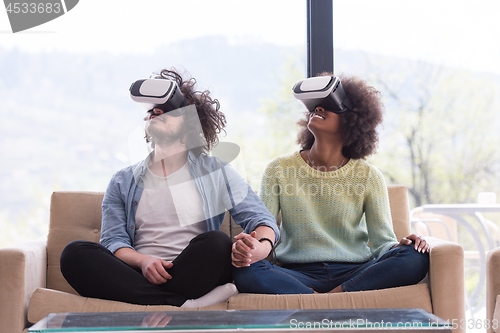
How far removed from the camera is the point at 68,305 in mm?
1099

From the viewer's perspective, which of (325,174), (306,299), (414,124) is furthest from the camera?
(414,124)

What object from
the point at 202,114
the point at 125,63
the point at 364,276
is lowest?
the point at 364,276

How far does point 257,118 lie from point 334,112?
58 cm

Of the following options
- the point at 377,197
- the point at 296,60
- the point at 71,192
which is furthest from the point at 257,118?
the point at 71,192

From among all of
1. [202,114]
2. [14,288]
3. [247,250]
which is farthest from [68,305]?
[202,114]

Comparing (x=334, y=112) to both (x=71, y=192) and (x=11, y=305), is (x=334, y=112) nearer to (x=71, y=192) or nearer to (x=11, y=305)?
(x=71, y=192)

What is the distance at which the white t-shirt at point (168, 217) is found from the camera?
1.31 m

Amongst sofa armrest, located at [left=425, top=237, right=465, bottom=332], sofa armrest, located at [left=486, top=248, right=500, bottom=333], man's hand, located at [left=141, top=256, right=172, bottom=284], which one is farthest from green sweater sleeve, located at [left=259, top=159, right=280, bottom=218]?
sofa armrest, located at [left=486, top=248, right=500, bottom=333]

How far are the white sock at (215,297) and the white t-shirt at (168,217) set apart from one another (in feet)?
0.64

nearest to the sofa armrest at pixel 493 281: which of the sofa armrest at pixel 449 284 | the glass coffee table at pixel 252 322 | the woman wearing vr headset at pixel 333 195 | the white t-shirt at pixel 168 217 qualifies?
the sofa armrest at pixel 449 284

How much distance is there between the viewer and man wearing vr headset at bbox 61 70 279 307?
1123mm

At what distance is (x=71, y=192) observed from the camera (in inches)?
59.1

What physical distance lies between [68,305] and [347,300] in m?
0.75

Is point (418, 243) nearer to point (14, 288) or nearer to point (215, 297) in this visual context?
point (215, 297)
